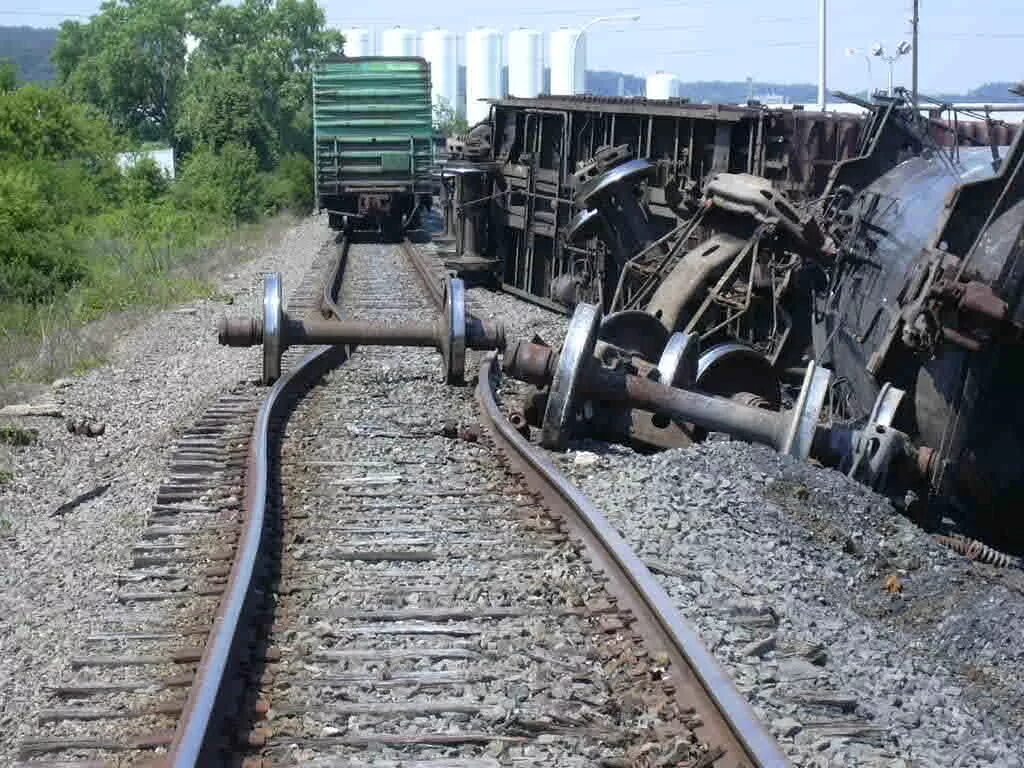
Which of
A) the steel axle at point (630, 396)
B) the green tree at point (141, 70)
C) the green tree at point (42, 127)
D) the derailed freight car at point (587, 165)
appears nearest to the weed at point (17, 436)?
the steel axle at point (630, 396)

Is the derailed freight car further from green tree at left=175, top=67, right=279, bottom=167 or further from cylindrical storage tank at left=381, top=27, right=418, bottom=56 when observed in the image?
cylindrical storage tank at left=381, top=27, right=418, bottom=56

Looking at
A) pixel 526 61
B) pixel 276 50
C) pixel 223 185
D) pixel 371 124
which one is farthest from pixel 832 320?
pixel 526 61

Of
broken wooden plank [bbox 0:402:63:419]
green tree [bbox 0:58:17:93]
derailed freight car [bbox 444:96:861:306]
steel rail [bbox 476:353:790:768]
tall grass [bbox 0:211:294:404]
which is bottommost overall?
tall grass [bbox 0:211:294:404]

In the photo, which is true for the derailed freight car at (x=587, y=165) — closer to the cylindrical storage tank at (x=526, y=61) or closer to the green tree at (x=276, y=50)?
the green tree at (x=276, y=50)

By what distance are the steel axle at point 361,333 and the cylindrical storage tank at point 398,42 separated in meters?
120

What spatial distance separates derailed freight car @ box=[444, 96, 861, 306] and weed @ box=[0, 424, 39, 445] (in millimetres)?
8038

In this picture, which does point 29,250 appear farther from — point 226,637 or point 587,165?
point 226,637

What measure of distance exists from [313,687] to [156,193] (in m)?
42.1

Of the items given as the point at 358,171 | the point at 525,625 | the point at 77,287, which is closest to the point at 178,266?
the point at 77,287

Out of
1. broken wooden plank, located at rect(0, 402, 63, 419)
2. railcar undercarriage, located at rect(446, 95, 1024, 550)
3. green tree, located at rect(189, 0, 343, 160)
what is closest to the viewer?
railcar undercarriage, located at rect(446, 95, 1024, 550)

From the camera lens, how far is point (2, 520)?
848 centimetres

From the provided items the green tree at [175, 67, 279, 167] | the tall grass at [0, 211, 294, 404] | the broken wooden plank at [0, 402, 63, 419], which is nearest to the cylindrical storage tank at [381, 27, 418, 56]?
the green tree at [175, 67, 279, 167]

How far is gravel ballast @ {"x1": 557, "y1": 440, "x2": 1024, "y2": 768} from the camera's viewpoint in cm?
527

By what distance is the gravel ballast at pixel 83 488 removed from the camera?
241 inches
